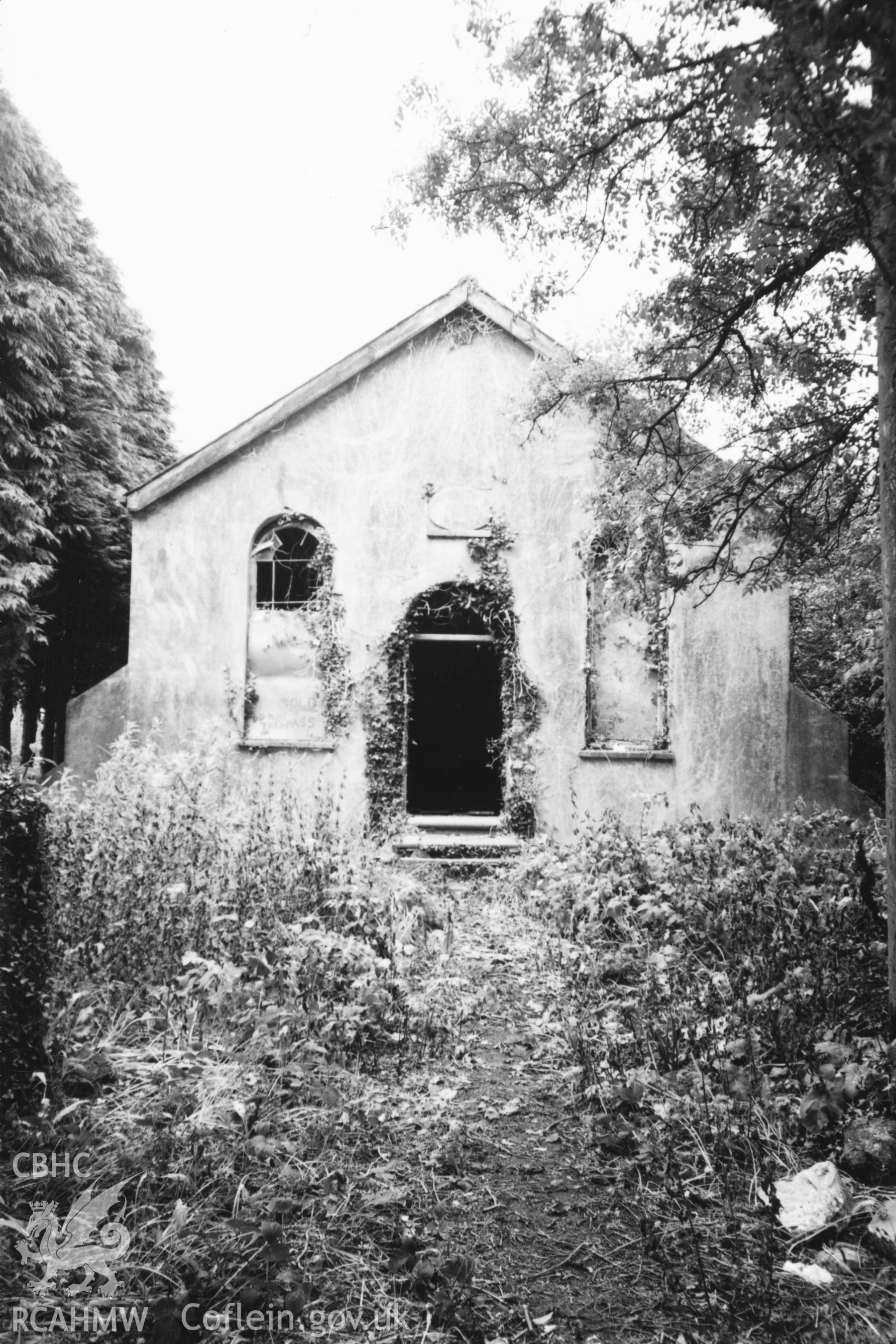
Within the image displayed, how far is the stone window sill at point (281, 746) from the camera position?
1024cm

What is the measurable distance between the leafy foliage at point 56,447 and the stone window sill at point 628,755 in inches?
334

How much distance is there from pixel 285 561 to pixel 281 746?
7.87 feet

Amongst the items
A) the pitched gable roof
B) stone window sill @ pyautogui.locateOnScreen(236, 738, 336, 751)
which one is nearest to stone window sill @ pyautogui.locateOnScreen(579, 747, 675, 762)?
stone window sill @ pyautogui.locateOnScreen(236, 738, 336, 751)

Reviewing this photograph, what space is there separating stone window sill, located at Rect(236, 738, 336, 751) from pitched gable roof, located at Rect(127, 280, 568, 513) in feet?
10.8

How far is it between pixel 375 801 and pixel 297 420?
16.5ft

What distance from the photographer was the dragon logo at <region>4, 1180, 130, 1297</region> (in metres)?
2.35

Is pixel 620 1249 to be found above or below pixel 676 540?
below

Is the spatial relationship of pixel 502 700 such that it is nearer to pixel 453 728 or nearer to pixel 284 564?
pixel 284 564

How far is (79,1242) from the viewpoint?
2.48 meters

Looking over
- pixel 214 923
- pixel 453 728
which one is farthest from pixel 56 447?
pixel 214 923

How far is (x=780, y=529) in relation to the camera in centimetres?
587

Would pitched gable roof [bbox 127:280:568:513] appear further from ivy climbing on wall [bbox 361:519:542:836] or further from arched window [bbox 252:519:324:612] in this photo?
ivy climbing on wall [bbox 361:519:542:836]

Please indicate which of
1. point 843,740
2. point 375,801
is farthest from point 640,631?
point 375,801

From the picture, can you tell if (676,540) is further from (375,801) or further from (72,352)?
(72,352)
